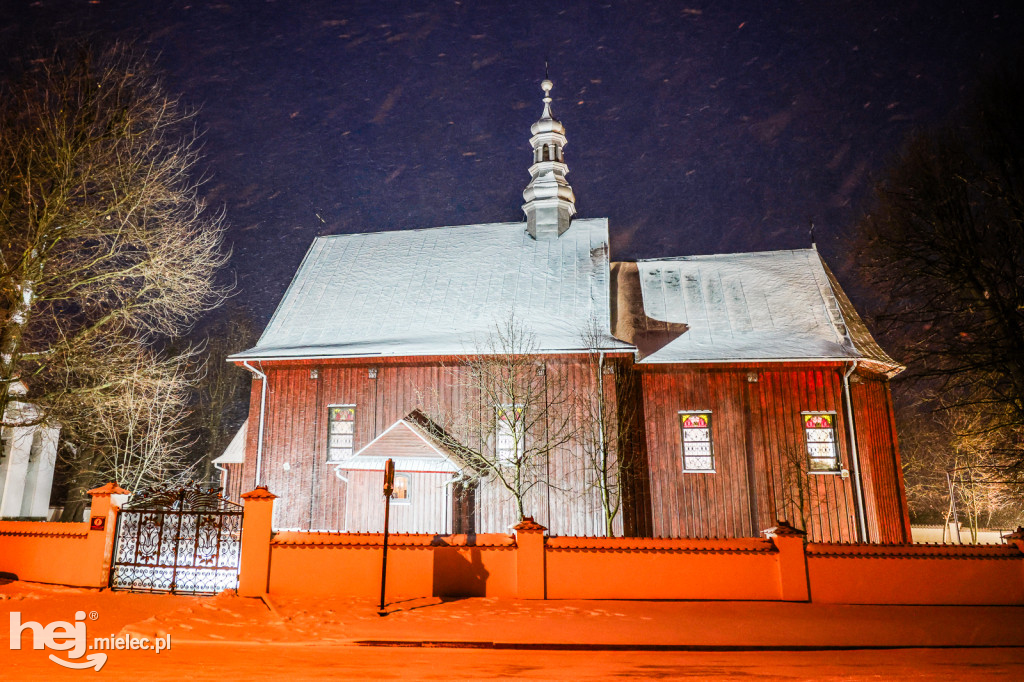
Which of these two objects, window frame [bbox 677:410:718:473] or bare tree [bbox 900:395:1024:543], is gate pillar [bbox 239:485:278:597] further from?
bare tree [bbox 900:395:1024:543]

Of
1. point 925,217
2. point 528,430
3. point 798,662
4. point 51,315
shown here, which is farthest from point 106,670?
point 925,217

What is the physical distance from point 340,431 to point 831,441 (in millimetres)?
12800

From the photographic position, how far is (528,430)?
16781mm

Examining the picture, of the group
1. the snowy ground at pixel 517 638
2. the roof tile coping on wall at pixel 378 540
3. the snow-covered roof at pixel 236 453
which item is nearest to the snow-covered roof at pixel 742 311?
the snowy ground at pixel 517 638

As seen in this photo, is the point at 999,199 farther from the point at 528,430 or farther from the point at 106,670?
the point at 106,670

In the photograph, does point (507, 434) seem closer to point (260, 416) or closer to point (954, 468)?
point (260, 416)

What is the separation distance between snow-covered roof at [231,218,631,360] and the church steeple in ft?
1.40

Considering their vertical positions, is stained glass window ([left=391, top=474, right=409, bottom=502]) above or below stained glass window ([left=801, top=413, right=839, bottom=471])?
below

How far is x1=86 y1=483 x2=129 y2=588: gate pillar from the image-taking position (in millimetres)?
10695

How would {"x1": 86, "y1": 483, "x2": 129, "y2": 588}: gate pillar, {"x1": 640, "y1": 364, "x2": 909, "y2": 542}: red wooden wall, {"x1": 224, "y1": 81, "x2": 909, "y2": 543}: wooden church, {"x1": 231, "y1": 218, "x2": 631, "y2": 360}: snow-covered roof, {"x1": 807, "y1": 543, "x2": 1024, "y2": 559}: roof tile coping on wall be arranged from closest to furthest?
{"x1": 86, "y1": 483, "x2": 129, "y2": 588}: gate pillar < {"x1": 807, "y1": 543, "x2": 1024, "y2": 559}: roof tile coping on wall < {"x1": 224, "y1": 81, "x2": 909, "y2": 543}: wooden church < {"x1": 640, "y1": 364, "x2": 909, "y2": 542}: red wooden wall < {"x1": 231, "y1": 218, "x2": 631, "y2": 360}: snow-covered roof

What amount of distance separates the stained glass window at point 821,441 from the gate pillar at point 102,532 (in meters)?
15.3

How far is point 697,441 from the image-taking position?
1714 centimetres

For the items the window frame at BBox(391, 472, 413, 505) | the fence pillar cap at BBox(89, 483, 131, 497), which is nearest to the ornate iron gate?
the fence pillar cap at BBox(89, 483, 131, 497)

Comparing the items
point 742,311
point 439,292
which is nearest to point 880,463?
point 742,311
